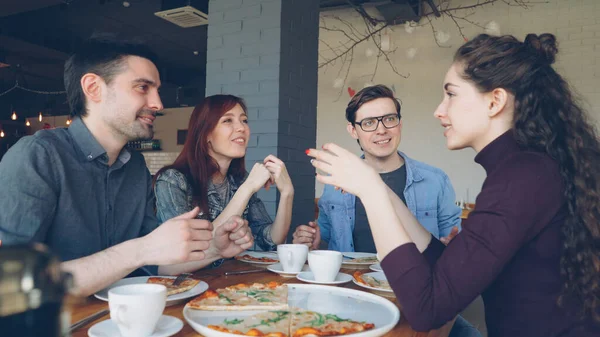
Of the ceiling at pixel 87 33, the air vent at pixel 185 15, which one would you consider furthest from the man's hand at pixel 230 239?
the air vent at pixel 185 15

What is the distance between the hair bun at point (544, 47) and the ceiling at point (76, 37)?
3.29 m

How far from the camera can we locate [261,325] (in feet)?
2.76

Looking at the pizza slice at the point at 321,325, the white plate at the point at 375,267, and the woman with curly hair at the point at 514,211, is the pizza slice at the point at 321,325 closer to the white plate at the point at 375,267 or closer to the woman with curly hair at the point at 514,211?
the woman with curly hair at the point at 514,211

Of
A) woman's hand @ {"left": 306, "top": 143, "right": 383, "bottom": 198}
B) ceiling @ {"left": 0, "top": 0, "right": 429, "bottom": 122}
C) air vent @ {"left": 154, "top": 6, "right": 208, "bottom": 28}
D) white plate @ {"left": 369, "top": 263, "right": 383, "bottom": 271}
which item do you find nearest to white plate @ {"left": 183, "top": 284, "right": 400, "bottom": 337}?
woman's hand @ {"left": 306, "top": 143, "right": 383, "bottom": 198}

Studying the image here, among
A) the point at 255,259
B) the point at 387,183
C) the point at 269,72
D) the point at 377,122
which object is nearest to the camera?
the point at 255,259

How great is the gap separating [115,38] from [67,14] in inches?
195

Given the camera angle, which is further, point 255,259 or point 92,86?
point 255,259

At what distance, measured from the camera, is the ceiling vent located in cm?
427

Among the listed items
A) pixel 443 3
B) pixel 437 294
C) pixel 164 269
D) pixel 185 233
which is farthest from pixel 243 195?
pixel 443 3

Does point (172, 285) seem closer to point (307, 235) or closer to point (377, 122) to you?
point (307, 235)

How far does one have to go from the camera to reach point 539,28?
539 cm

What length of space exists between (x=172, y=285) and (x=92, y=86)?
0.81 meters

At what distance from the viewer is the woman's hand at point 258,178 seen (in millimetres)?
1888

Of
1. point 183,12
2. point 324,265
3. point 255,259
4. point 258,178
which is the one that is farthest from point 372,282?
point 183,12
